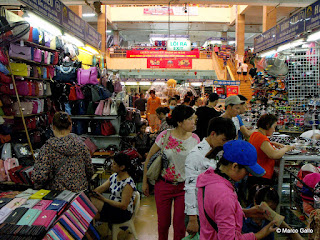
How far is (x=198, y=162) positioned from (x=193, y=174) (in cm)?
10

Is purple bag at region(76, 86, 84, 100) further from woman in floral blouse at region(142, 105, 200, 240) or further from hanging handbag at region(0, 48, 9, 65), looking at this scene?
woman in floral blouse at region(142, 105, 200, 240)

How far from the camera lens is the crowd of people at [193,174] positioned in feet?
5.28

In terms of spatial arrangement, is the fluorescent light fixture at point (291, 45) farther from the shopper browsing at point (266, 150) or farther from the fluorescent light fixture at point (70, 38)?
the fluorescent light fixture at point (70, 38)

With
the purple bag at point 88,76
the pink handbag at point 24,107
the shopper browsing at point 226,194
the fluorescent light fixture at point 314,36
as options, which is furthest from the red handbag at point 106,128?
the fluorescent light fixture at point 314,36

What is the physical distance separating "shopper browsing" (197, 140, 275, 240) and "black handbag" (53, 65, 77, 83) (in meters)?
5.15

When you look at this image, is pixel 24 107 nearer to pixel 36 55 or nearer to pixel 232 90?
pixel 36 55

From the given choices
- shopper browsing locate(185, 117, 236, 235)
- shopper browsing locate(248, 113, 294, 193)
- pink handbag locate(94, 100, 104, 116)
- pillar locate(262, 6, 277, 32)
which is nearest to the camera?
shopper browsing locate(185, 117, 236, 235)

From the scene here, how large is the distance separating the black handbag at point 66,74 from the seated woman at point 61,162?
3.40m

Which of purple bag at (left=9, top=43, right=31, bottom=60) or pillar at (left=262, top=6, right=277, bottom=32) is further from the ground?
pillar at (left=262, top=6, right=277, bottom=32)

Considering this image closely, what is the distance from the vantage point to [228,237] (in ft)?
4.95

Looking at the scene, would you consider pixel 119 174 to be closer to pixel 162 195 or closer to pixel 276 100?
pixel 162 195

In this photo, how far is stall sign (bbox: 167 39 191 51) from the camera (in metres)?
13.7

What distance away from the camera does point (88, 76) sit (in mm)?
5875

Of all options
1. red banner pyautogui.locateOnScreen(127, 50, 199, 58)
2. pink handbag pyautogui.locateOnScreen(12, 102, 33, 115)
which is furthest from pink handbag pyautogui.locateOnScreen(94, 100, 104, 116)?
red banner pyautogui.locateOnScreen(127, 50, 199, 58)
